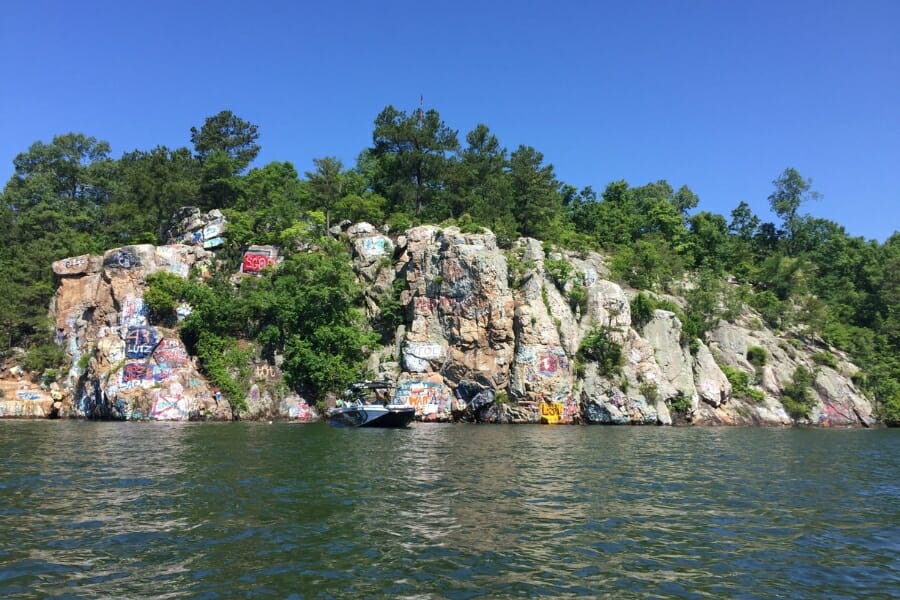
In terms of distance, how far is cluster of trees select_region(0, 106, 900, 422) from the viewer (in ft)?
205

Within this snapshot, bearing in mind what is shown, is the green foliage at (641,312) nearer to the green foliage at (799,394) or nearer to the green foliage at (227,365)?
the green foliage at (799,394)

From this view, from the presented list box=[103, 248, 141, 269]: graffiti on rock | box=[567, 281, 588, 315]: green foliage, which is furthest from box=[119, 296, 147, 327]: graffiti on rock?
box=[567, 281, 588, 315]: green foliage

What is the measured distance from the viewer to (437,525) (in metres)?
14.2

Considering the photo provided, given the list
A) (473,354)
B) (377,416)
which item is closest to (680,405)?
(473,354)

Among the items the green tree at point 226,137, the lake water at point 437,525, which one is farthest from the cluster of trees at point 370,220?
the lake water at point 437,525

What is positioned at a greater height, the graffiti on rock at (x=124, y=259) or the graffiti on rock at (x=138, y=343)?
the graffiti on rock at (x=124, y=259)

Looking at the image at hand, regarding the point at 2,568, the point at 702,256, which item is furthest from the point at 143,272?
the point at 702,256

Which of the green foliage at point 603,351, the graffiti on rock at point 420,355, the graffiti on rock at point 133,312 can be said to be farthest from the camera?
the graffiti on rock at point 133,312

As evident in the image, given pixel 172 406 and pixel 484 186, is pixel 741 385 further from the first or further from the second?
pixel 172 406

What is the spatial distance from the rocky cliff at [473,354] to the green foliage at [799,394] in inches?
23.8

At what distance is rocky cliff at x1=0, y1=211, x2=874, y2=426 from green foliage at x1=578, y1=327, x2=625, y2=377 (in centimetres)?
15

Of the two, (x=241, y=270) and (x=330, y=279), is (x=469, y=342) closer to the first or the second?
(x=330, y=279)

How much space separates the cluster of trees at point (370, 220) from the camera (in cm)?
6259

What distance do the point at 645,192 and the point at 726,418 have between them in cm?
6550
